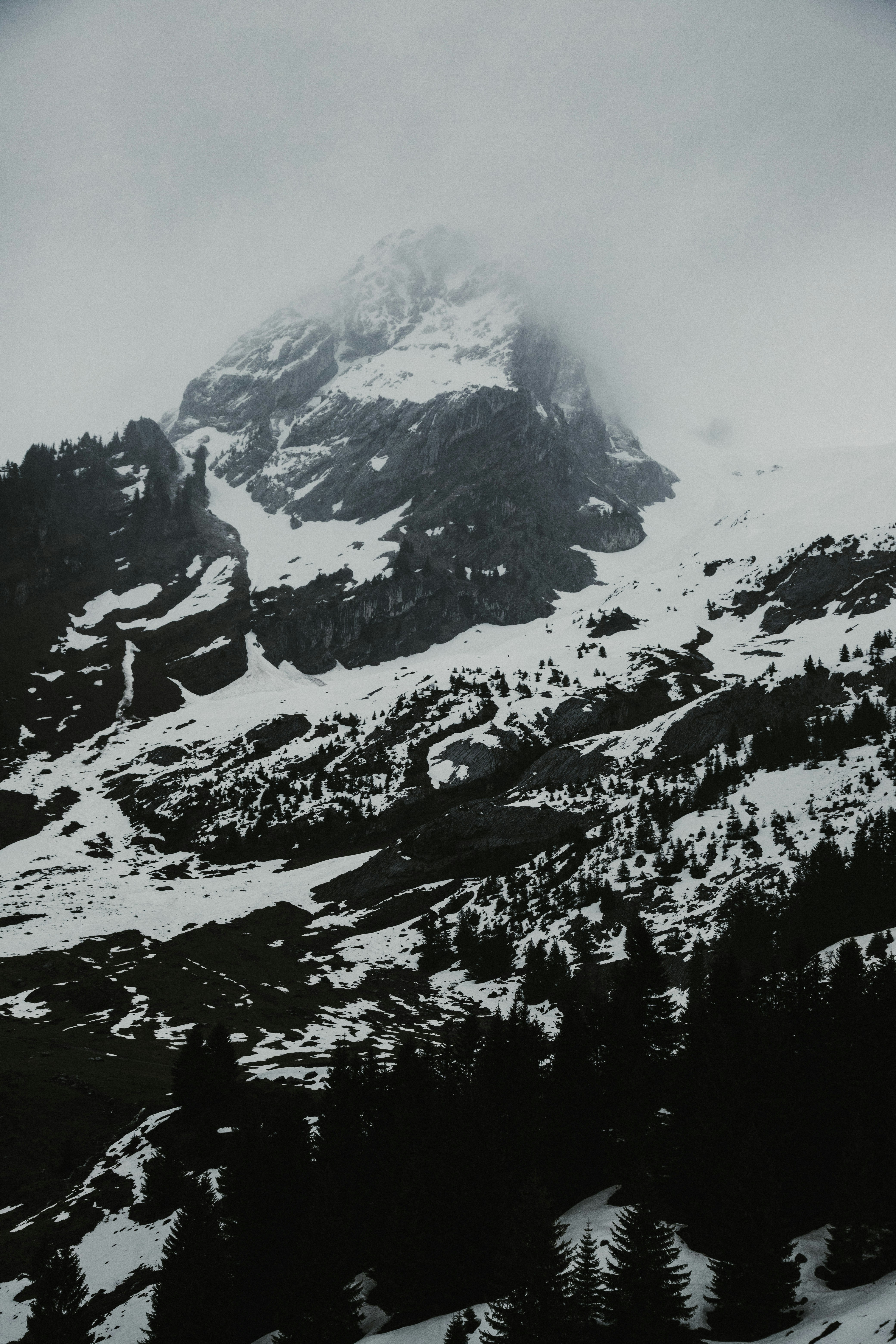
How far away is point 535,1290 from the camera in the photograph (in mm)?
24203

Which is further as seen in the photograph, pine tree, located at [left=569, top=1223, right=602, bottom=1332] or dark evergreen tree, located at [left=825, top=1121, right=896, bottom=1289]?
dark evergreen tree, located at [left=825, top=1121, right=896, bottom=1289]

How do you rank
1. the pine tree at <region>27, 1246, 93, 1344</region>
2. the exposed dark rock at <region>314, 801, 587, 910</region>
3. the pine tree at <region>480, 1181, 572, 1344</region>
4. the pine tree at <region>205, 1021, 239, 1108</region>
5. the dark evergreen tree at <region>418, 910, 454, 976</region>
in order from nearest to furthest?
the pine tree at <region>480, 1181, 572, 1344</region> → the pine tree at <region>27, 1246, 93, 1344</region> → the pine tree at <region>205, 1021, 239, 1108</region> → the dark evergreen tree at <region>418, 910, 454, 976</region> → the exposed dark rock at <region>314, 801, 587, 910</region>

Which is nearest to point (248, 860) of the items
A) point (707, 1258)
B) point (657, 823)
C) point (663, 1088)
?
point (657, 823)

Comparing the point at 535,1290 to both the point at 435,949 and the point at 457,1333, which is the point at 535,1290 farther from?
the point at 435,949

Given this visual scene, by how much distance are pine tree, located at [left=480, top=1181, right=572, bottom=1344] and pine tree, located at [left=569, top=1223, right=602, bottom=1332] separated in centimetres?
34

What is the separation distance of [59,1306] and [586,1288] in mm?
18445

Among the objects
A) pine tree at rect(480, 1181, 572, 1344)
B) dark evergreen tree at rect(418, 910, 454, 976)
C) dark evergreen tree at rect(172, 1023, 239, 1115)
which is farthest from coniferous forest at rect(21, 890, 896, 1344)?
dark evergreen tree at rect(418, 910, 454, 976)

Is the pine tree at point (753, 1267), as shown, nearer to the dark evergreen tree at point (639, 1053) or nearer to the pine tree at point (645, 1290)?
the pine tree at point (645, 1290)

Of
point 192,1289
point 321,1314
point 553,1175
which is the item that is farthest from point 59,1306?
point 553,1175

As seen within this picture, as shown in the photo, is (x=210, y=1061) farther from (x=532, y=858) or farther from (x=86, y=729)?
(x=86, y=729)

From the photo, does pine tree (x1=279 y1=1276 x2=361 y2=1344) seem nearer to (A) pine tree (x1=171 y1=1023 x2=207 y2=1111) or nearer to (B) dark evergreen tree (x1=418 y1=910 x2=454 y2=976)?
(A) pine tree (x1=171 y1=1023 x2=207 y2=1111)

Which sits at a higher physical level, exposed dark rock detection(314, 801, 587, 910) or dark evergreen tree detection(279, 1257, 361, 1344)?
exposed dark rock detection(314, 801, 587, 910)

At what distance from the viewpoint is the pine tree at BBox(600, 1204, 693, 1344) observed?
2462 cm

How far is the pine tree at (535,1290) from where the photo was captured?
2364cm
